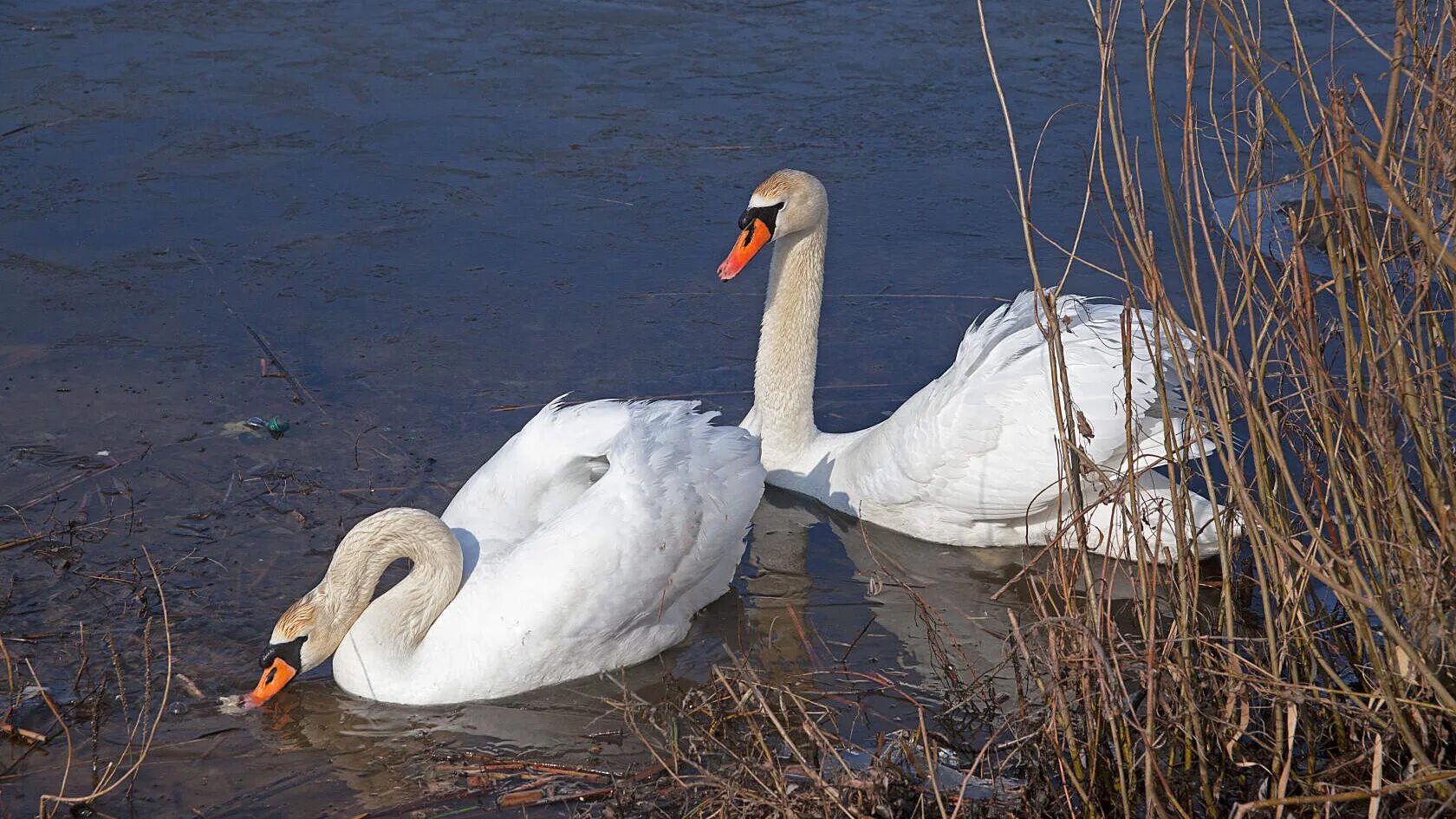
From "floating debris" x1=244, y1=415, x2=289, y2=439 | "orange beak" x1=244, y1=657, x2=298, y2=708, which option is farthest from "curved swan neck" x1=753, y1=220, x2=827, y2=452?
"orange beak" x1=244, y1=657, x2=298, y2=708

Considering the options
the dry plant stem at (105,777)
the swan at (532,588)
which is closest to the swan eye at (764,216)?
the swan at (532,588)

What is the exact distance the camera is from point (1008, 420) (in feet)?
17.7

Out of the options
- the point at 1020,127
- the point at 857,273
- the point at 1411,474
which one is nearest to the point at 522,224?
the point at 857,273

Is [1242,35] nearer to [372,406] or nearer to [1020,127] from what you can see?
[372,406]

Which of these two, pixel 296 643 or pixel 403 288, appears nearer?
pixel 296 643

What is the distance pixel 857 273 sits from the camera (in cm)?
785

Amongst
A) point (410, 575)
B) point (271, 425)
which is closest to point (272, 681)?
point (410, 575)

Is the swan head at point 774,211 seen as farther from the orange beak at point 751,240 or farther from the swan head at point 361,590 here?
the swan head at point 361,590

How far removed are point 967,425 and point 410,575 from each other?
200cm

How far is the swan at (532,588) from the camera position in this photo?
454cm

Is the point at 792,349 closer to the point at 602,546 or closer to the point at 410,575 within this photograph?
the point at 602,546

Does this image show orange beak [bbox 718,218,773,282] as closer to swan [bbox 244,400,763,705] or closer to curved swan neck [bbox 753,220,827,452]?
curved swan neck [bbox 753,220,827,452]

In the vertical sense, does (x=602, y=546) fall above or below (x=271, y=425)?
above

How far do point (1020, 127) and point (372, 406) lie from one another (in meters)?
4.79
